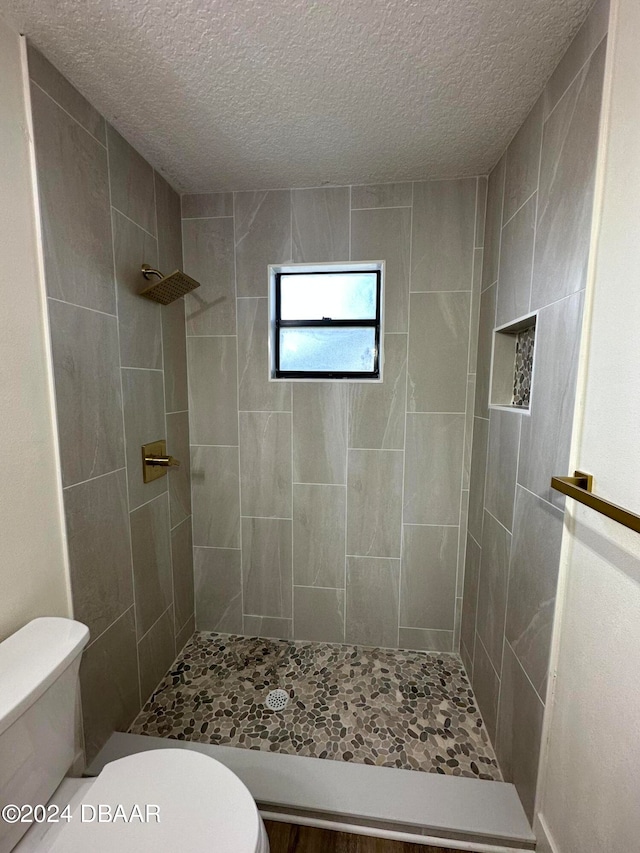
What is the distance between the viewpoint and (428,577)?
183cm

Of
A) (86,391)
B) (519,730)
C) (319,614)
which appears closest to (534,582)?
(519,730)

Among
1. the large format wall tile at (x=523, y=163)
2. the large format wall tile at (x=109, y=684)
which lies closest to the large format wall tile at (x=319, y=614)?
the large format wall tile at (x=109, y=684)

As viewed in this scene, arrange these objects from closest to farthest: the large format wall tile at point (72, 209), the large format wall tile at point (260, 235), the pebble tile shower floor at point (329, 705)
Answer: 1. the large format wall tile at point (72, 209)
2. the pebble tile shower floor at point (329, 705)
3. the large format wall tile at point (260, 235)

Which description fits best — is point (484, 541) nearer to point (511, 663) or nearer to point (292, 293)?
point (511, 663)

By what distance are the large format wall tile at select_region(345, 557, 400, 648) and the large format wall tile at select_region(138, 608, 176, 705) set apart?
2.91ft

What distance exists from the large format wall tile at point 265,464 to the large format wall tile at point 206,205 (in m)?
0.99

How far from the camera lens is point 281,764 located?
1.29m

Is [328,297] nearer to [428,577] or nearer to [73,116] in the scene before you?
[73,116]

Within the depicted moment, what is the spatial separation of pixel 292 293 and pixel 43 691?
1.73 m

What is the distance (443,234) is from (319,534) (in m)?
1.55

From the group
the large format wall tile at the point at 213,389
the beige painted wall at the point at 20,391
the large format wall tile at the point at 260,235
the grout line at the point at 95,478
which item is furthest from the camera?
the large format wall tile at the point at 213,389

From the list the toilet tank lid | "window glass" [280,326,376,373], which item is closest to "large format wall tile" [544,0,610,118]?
"window glass" [280,326,376,373]

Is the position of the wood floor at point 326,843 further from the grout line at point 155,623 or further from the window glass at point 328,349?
the window glass at point 328,349

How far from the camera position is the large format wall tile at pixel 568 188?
859 millimetres
